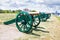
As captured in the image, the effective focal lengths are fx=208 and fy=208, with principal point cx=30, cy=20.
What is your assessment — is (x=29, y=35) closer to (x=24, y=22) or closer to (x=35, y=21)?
(x=24, y=22)

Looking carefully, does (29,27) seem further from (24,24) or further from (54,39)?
(54,39)

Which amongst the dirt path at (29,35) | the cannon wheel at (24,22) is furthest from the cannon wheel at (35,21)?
the cannon wheel at (24,22)

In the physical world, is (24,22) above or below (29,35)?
above

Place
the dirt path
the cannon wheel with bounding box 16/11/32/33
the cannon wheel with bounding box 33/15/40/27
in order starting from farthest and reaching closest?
the cannon wheel with bounding box 33/15/40/27, the cannon wheel with bounding box 16/11/32/33, the dirt path

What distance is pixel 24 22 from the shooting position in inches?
544

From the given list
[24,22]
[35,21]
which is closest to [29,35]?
[24,22]

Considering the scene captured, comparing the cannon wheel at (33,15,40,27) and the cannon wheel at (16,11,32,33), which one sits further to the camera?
the cannon wheel at (33,15,40,27)

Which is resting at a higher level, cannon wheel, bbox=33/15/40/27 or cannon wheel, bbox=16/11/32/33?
cannon wheel, bbox=16/11/32/33

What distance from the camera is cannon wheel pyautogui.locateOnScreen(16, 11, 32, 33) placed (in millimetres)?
13209

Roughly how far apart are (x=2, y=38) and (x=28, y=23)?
253 cm

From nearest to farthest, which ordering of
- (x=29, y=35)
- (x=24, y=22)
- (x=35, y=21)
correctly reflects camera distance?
(x=29, y=35) → (x=24, y=22) → (x=35, y=21)

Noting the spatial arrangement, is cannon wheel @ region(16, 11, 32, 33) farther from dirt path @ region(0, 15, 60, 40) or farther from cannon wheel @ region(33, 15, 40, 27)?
cannon wheel @ region(33, 15, 40, 27)

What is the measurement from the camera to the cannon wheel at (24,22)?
13.2 meters

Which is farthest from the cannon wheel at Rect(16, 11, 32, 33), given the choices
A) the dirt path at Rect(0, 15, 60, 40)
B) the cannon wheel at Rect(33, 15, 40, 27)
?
the cannon wheel at Rect(33, 15, 40, 27)
